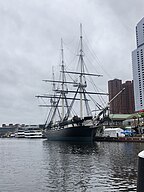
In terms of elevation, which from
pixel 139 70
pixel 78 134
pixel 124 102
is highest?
pixel 139 70

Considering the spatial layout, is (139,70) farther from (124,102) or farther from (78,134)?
(78,134)

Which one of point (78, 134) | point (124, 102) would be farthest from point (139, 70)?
point (78, 134)

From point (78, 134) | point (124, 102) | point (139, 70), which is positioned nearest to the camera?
point (78, 134)

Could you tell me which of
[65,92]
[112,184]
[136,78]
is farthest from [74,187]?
[136,78]

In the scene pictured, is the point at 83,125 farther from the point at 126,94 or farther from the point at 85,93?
the point at 126,94

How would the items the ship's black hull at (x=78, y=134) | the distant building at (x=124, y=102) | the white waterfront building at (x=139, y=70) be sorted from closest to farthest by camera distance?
the ship's black hull at (x=78, y=134), the white waterfront building at (x=139, y=70), the distant building at (x=124, y=102)

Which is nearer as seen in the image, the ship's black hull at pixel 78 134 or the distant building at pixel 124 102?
the ship's black hull at pixel 78 134

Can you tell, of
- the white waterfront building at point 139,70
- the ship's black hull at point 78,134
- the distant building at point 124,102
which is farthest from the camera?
the distant building at point 124,102

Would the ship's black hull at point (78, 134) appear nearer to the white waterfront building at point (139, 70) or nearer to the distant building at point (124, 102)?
the white waterfront building at point (139, 70)

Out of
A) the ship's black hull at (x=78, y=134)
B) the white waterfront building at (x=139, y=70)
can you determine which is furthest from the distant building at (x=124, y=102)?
the ship's black hull at (x=78, y=134)

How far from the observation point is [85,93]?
106m

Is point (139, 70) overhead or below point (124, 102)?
overhead

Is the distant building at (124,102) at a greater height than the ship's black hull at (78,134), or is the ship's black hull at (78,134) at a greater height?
the distant building at (124,102)

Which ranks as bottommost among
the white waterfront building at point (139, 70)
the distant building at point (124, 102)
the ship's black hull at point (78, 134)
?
the ship's black hull at point (78, 134)
